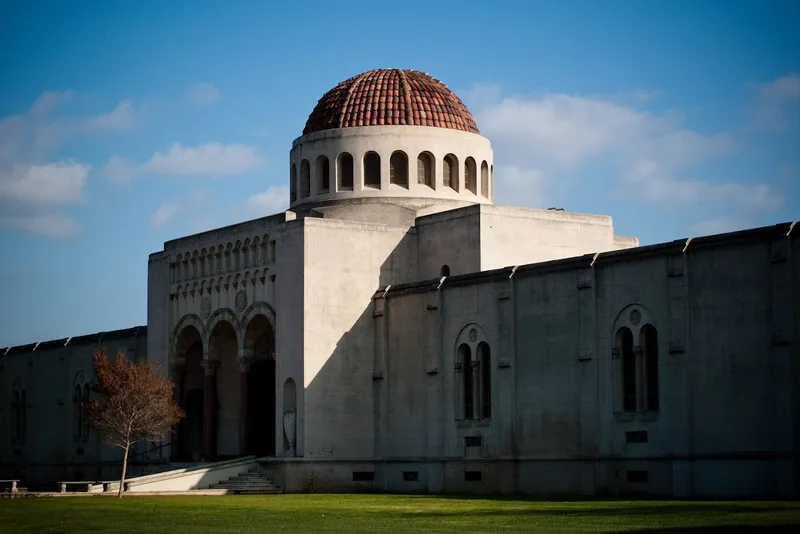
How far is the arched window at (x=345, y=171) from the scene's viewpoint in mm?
56406

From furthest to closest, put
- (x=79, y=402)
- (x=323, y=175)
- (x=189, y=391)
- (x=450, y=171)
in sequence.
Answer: (x=79, y=402)
(x=189, y=391)
(x=323, y=175)
(x=450, y=171)

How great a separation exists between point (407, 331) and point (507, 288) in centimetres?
591

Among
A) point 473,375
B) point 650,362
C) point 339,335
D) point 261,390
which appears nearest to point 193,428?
point 261,390

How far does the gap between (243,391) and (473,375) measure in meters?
11.0

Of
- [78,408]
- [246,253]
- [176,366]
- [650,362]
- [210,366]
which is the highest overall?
[246,253]

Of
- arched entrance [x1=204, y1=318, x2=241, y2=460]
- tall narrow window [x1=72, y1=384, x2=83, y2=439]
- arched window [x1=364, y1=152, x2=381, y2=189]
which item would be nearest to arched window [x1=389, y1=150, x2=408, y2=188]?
arched window [x1=364, y1=152, x2=381, y2=189]

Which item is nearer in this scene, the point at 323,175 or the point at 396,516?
the point at 396,516

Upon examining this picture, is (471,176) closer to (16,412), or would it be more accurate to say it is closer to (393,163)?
(393,163)

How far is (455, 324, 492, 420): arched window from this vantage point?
156ft

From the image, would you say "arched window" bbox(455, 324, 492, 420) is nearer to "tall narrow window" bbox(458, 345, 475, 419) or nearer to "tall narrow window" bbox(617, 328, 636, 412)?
"tall narrow window" bbox(458, 345, 475, 419)

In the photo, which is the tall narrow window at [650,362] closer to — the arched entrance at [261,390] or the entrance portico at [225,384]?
the entrance portico at [225,384]

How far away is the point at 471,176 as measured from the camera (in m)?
57.6

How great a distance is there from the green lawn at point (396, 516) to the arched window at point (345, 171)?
1801 centimetres

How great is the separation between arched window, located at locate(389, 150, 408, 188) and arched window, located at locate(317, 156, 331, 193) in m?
2.67
